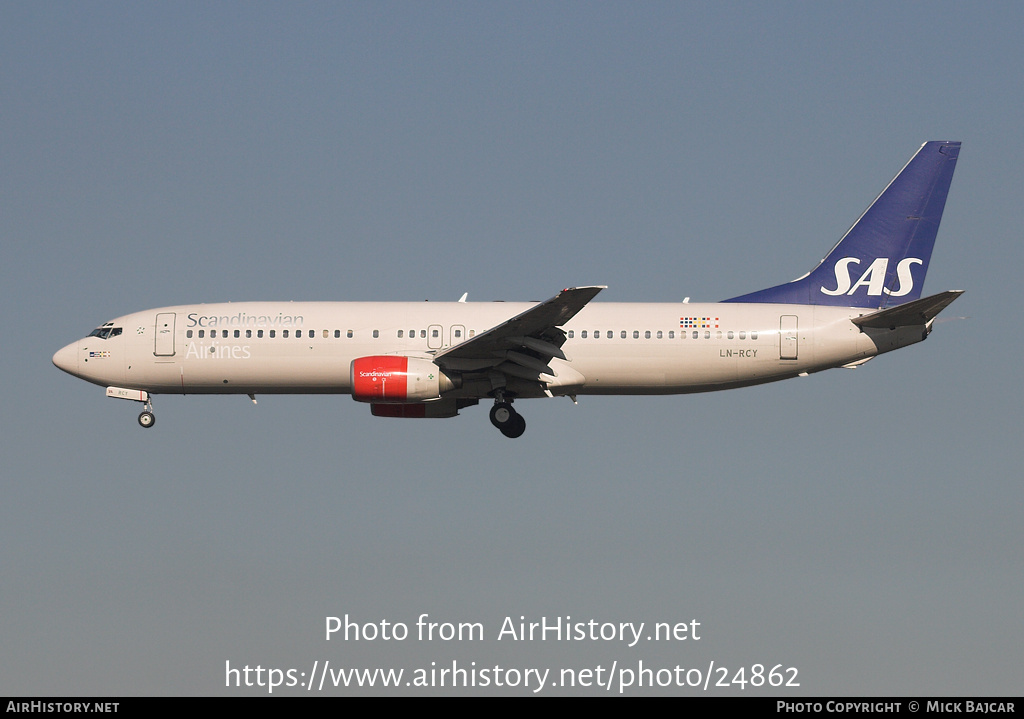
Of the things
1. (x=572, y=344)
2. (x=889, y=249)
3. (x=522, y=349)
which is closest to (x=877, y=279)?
(x=889, y=249)

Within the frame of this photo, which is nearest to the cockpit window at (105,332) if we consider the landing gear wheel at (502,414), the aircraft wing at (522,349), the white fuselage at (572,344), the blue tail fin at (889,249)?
the white fuselage at (572,344)

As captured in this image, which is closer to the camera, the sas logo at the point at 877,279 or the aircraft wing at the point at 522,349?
the aircraft wing at the point at 522,349

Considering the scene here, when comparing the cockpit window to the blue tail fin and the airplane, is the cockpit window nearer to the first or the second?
the airplane

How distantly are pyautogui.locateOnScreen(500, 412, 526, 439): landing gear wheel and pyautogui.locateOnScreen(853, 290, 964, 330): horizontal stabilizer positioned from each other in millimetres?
10846

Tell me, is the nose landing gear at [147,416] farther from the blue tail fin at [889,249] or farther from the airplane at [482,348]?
the blue tail fin at [889,249]

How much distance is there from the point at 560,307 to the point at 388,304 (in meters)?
6.83

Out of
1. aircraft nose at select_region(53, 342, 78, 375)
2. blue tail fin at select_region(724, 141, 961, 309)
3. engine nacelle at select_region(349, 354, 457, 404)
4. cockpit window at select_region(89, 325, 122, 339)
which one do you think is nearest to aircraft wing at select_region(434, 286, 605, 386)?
engine nacelle at select_region(349, 354, 457, 404)

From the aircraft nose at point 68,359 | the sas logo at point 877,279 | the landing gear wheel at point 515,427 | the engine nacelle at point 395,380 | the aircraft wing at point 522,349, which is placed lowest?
the landing gear wheel at point 515,427

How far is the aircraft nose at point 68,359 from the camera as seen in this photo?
43875mm

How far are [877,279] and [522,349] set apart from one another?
12217 millimetres

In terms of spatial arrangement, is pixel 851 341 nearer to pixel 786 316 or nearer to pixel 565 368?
pixel 786 316

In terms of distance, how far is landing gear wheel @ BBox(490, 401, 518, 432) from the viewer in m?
42.1

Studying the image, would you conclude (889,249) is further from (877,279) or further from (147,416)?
(147,416)

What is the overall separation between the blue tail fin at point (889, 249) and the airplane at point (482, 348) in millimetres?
284
